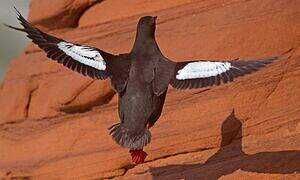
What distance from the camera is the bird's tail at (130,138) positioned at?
705cm

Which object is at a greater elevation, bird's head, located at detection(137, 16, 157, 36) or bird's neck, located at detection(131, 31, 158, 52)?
bird's head, located at detection(137, 16, 157, 36)

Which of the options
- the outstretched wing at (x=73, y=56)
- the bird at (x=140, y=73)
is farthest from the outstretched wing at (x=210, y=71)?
the outstretched wing at (x=73, y=56)

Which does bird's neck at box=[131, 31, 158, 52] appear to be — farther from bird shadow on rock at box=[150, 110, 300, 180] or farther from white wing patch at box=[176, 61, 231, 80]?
bird shadow on rock at box=[150, 110, 300, 180]

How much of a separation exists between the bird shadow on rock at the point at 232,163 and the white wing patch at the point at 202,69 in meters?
1.11

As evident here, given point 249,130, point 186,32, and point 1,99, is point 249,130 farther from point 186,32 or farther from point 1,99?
point 1,99

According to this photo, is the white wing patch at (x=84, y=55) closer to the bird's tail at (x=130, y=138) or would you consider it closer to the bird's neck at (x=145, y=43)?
the bird's neck at (x=145, y=43)

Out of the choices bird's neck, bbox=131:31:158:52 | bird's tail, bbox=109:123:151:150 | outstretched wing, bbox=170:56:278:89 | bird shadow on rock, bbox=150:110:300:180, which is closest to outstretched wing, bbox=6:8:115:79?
bird's neck, bbox=131:31:158:52

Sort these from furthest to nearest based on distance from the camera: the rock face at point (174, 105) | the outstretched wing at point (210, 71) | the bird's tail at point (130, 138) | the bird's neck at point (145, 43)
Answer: the rock face at point (174, 105), the bird's neck at point (145, 43), the bird's tail at point (130, 138), the outstretched wing at point (210, 71)

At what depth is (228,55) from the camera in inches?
348

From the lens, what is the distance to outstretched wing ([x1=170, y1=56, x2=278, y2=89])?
6902 mm

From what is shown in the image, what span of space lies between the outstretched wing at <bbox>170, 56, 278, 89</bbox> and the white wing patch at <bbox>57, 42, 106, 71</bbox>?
0.74m

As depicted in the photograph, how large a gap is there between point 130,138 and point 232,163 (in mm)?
1261

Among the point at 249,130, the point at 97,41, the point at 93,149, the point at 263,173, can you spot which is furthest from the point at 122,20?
the point at 263,173

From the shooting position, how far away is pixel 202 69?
7.20 m
